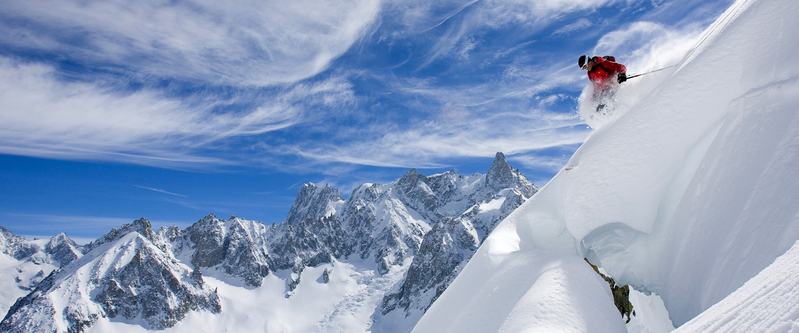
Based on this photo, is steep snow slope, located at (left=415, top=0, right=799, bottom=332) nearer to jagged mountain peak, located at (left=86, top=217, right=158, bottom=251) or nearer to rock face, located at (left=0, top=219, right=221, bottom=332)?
rock face, located at (left=0, top=219, right=221, bottom=332)

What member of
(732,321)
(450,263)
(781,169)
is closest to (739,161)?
(781,169)

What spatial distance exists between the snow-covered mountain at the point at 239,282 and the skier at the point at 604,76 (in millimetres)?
119109

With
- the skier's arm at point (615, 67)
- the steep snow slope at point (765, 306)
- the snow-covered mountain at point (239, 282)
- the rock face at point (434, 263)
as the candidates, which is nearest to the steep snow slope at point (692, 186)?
the steep snow slope at point (765, 306)

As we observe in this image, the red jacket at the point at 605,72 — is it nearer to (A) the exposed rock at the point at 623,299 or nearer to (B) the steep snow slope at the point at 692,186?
(B) the steep snow slope at the point at 692,186

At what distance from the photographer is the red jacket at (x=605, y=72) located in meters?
9.94

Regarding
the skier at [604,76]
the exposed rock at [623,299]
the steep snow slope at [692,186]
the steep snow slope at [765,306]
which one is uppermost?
the skier at [604,76]

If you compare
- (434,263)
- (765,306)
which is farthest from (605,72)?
(434,263)

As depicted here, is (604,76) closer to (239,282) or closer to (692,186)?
(692,186)

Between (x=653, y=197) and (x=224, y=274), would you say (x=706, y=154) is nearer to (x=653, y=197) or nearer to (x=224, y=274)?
(x=653, y=197)

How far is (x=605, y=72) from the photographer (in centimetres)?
1017

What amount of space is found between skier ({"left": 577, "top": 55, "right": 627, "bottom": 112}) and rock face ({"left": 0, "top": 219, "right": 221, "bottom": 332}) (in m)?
159

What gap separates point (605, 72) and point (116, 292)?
538ft

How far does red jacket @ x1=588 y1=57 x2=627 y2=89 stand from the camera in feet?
32.6

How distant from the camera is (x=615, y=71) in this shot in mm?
9945
